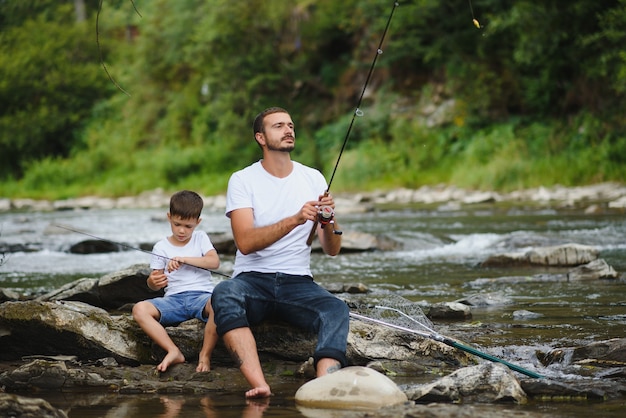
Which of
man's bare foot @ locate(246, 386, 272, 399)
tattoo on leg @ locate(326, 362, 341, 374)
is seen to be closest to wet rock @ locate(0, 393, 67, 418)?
man's bare foot @ locate(246, 386, 272, 399)

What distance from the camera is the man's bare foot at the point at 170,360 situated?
4520 millimetres

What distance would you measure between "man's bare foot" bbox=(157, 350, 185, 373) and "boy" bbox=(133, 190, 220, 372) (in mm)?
161

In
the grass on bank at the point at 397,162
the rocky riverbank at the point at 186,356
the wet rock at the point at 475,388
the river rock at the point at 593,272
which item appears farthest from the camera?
the grass on bank at the point at 397,162

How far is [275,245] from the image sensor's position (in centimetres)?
470

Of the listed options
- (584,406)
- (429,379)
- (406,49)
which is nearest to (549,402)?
(584,406)

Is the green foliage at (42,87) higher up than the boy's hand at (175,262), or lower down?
higher up

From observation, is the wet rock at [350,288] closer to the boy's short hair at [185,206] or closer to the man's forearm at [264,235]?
A: the boy's short hair at [185,206]

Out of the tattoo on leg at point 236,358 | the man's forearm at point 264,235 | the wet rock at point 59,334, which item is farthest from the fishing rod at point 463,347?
the wet rock at point 59,334

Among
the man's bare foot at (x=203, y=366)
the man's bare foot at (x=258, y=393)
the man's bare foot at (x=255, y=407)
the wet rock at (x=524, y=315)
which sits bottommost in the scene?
the man's bare foot at (x=255, y=407)

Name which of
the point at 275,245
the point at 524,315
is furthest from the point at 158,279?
the point at 524,315

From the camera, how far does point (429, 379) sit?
438 cm

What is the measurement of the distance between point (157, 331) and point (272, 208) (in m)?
0.87

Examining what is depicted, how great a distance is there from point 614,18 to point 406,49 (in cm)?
914

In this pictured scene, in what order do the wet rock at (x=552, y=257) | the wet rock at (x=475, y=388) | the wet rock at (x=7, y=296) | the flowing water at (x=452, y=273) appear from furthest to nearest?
the wet rock at (x=552, y=257), the wet rock at (x=7, y=296), the flowing water at (x=452, y=273), the wet rock at (x=475, y=388)
